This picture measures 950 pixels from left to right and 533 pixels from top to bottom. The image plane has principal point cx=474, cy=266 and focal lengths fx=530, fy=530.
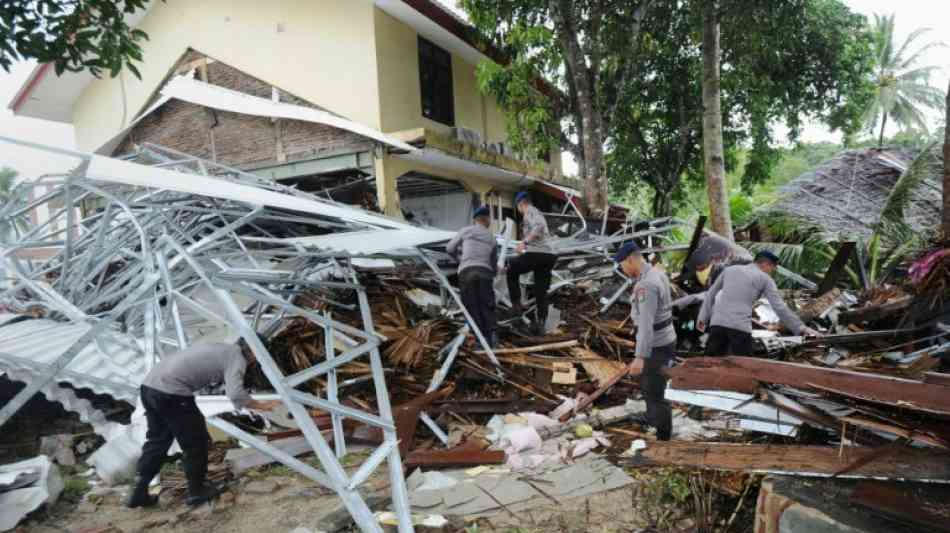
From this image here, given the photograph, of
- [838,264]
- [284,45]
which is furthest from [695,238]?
[284,45]

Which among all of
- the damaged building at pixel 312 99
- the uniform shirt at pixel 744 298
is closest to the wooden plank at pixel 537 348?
the uniform shirt at pixel 744 298

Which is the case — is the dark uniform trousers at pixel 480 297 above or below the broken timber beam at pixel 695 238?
below

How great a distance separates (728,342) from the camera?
5609mm

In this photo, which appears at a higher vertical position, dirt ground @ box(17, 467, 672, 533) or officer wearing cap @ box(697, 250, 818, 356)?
officer wearing cap @ box(697, 250, 818, 356)

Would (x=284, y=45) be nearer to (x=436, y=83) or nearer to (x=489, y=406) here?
(x=436, y=83)

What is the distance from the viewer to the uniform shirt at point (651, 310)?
4453 millimetres

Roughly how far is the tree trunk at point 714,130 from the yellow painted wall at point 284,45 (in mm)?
6316

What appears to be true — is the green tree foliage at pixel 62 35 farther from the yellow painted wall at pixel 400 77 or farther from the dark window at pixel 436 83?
the dark window at pixel 436 83

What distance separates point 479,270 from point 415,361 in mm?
1282

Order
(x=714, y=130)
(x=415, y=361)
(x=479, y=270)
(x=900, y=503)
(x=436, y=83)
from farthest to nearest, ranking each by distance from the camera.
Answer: (x=436, y=83), (x=714, y=130), (x=479, y=270), (x=415, y=361), (x=900, y=503)

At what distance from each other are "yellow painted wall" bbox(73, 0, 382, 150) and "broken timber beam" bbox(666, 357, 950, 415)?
28.5 ft

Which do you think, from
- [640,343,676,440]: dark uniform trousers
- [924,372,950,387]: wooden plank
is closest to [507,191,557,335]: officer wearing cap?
[640,343,676,440]: dark uniform trousers

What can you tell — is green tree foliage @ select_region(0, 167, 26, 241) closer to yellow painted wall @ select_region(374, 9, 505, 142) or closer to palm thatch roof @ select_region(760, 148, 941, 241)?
yellow painted wall @ select_region(374, 9, 505, 142)

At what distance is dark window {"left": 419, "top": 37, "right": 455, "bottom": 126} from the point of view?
12.1m
